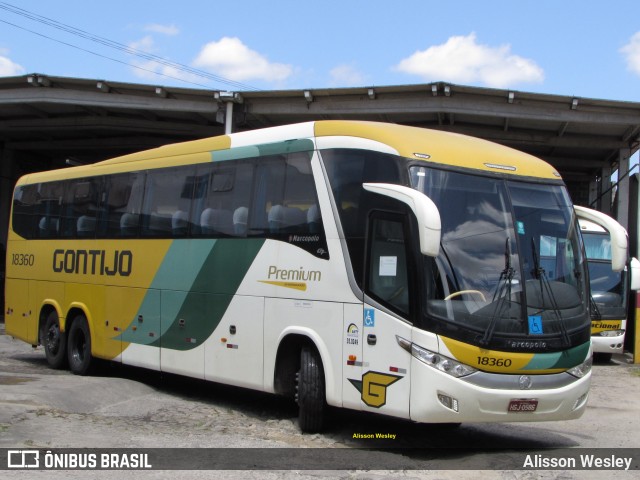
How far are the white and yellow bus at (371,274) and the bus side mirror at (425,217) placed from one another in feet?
0.06

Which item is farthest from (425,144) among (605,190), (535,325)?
(605,190)

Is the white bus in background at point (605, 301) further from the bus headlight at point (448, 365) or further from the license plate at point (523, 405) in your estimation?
the bus headlight at point (448, 365)

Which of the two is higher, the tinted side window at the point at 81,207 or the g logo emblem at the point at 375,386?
the tinted side window at the point at 81,207

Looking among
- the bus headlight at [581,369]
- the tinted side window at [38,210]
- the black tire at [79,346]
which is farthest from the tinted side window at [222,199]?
the tinted side window at [38,210]

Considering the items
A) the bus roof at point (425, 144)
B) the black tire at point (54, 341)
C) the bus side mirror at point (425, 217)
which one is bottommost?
the black tire at point (54, 341)

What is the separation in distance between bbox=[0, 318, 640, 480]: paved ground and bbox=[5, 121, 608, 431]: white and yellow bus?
1.58 ft

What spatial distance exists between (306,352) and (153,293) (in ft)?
12.0

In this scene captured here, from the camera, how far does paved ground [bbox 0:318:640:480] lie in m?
7.37

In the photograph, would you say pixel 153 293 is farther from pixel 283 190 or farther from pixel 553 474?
pixel 553 474

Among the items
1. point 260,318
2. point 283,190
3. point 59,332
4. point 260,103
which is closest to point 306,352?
point 260,318

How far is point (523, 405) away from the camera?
7617mm

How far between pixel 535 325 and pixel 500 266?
0.68 meters

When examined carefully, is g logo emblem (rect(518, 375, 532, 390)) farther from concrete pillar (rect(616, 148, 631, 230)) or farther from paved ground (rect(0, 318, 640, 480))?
concrete pillar (rect(616, 148, 631, 230))

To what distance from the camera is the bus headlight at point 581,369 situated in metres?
8.01
